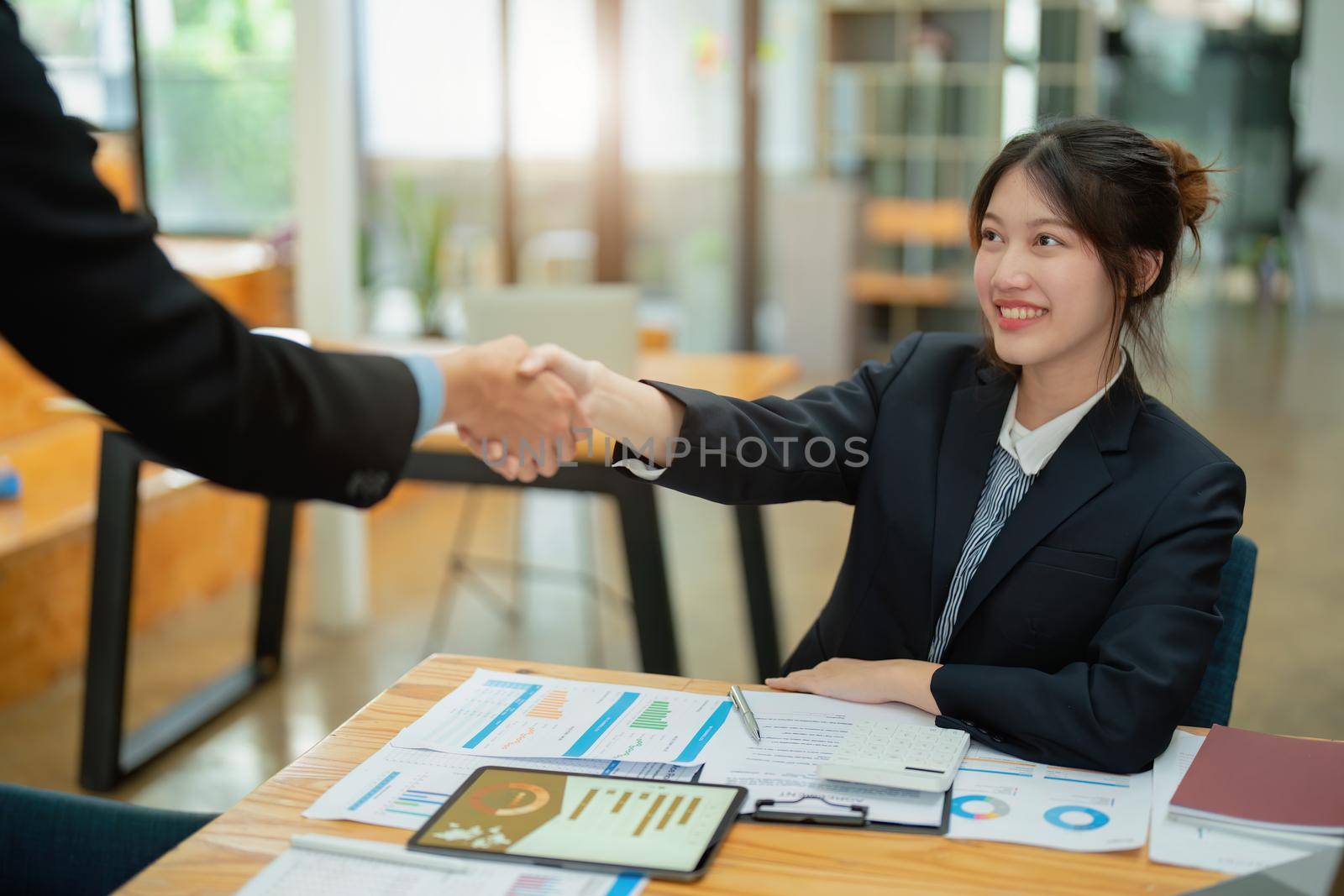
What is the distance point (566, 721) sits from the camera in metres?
1.43

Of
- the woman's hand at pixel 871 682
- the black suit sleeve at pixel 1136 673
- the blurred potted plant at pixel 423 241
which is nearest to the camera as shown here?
the black suit sleeve at pixel 1136 673

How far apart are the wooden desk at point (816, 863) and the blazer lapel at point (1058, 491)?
18.1 inches

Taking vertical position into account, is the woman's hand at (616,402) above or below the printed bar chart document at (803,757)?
above

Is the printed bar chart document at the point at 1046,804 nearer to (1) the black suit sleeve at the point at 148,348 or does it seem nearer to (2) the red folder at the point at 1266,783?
(2) the red folder at the point at 1266,783

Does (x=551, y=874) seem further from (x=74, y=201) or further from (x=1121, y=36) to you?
(x=1121, y=36)

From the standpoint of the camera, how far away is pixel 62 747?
302 cm

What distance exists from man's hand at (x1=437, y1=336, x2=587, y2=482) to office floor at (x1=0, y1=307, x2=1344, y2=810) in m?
0.88

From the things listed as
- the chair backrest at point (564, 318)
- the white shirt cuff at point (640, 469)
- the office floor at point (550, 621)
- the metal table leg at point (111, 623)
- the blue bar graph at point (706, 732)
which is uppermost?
the chair backrest at point (564, 318)

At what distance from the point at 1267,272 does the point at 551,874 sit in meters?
11.9

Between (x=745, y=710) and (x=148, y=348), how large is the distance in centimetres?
73

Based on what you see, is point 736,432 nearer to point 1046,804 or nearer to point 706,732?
point 706,732

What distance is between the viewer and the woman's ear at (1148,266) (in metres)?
1.60

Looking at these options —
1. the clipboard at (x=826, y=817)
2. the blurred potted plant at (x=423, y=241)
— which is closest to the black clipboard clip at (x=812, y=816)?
the clipboard at (x=826, y=817)

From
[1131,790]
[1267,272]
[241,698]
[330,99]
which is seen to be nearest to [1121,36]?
[1267,272]
